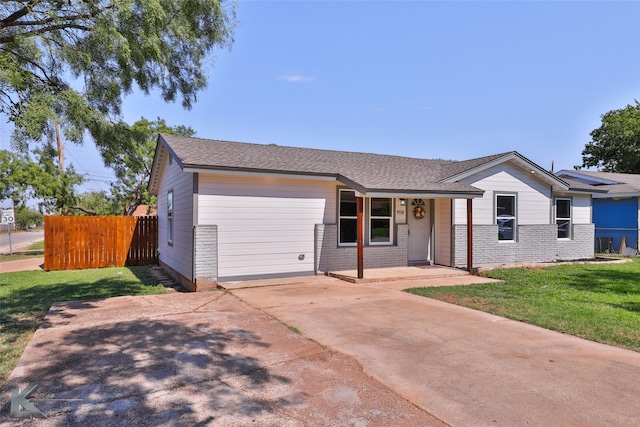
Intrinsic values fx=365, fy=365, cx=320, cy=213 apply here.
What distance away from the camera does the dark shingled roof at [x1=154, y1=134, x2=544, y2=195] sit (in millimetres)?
9258

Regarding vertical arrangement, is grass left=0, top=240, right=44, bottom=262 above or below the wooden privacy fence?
below

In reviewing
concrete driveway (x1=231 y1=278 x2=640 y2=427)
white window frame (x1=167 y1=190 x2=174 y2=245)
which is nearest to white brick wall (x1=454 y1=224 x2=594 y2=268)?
concrete driveway (x1=231 y1=278 x2=640 y2=427)

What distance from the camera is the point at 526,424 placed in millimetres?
2871

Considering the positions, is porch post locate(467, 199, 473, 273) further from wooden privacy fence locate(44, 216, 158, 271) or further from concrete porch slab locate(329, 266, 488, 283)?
wooden privacy fence locate(44, 216, 158, 271)

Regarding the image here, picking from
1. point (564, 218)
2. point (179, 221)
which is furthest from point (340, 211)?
point (564, 218)

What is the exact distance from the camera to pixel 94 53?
5.56m

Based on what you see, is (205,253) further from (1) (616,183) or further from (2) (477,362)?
(1) (616,183)

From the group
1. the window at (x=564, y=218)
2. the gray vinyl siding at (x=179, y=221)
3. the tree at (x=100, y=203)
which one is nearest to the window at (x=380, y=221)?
Answer: the gray vinyl siding at (x=179, y=221)

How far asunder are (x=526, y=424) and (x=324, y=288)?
610 centimetres

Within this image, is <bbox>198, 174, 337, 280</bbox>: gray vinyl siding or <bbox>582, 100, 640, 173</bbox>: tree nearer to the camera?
<bbox>198, 174, 337, 280</bbox>: gray vinyl siding

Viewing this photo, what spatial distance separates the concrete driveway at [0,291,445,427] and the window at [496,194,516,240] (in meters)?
10.1

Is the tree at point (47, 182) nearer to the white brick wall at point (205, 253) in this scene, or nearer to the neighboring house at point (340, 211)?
the neighboring house at point (340, 211)

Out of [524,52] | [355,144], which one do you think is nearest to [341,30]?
A: [524,52]

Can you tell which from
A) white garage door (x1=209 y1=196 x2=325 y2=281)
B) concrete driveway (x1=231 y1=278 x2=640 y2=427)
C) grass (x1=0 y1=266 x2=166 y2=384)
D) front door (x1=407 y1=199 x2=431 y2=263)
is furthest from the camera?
front door (x1=407 y1=199 x2=431 y2=263)
